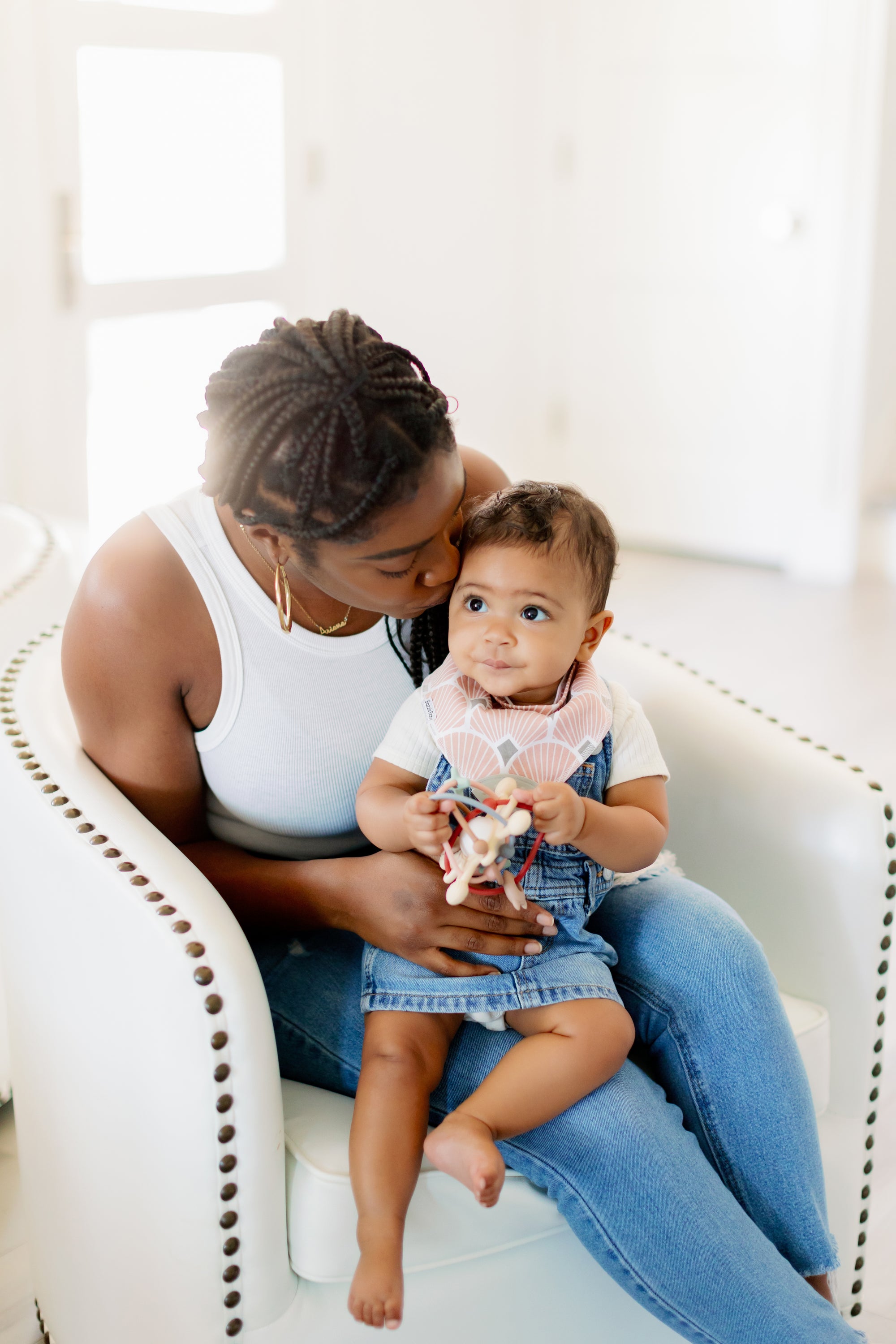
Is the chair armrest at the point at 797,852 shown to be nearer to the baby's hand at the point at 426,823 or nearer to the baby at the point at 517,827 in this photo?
the baby at the point at 517,827

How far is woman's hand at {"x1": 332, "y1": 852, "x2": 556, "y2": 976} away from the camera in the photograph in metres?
1.19

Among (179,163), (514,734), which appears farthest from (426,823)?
(179,163)

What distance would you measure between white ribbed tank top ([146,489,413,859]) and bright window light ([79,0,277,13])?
263 centimetres

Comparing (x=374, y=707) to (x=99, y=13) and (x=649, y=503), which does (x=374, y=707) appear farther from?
(x=649, y=503)

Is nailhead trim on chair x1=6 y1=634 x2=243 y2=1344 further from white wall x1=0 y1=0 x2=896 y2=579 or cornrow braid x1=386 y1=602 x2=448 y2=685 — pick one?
white wall x1=0 y1=0 x2=896 y2=579

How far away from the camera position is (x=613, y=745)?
129cm

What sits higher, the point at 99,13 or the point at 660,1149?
the point at 99,13

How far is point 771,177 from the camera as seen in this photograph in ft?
13.4

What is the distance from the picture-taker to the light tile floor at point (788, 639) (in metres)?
3.18

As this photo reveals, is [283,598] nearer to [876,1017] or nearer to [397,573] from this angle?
[397,573]

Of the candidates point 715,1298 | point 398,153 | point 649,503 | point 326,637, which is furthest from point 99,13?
point 715,1298

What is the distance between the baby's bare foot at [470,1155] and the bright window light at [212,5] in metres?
3.15

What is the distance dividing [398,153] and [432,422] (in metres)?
3.34

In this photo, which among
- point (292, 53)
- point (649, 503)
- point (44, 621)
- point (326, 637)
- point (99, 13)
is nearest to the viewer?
point (326, 637)
